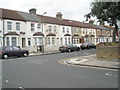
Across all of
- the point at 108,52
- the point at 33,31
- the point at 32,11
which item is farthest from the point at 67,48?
the point at 108,52

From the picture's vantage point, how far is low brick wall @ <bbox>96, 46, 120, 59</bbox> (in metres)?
15.2

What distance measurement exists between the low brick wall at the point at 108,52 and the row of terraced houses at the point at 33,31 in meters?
17.0

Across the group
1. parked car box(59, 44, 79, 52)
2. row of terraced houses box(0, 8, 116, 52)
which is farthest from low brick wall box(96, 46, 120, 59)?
row of terraced houses box(0, 8, 116, 52)

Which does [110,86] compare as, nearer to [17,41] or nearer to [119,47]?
[119,47]

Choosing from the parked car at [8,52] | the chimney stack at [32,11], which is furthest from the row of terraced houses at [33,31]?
the parked car at [8,52]

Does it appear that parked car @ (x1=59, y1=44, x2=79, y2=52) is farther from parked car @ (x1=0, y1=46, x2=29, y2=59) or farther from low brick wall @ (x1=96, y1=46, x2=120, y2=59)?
low brick wall @ (x1=96, y1=46, x2=120, y2=59)

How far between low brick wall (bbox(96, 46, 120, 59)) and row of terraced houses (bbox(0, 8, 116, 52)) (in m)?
17.0

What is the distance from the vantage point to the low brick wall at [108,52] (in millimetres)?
15152

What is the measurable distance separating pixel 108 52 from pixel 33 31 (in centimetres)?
1962

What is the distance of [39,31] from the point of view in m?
33.3

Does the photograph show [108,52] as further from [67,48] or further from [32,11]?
[32,11]

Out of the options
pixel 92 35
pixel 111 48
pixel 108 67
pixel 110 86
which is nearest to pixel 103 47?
pixel 111 48

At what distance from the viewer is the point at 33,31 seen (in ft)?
105

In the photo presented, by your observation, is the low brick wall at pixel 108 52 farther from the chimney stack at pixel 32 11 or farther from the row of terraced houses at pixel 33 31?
the chimney stack at pixel 32 11
